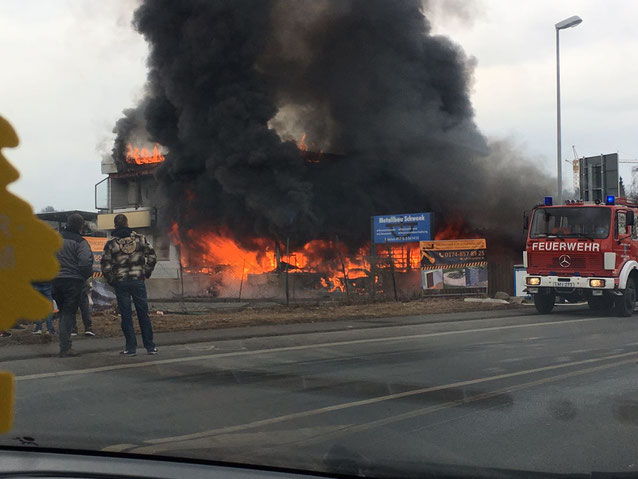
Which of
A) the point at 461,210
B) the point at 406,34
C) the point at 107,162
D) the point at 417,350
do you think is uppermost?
the point at 406,34

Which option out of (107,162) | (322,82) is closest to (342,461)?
(322,82)

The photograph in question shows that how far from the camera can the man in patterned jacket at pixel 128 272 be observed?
8.64 metres

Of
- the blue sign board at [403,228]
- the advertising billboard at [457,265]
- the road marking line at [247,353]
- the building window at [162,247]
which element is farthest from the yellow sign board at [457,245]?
the building window at [162,247]

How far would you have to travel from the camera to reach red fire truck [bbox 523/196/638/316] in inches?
618

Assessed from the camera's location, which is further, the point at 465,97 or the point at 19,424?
the point at 465,97

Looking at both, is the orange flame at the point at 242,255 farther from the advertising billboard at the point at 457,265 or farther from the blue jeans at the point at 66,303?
the blue jeans at the point at 66,303

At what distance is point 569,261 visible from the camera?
634 inches

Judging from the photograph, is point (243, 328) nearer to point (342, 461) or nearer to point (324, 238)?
point (342, 461)

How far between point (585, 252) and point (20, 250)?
15.7 metres

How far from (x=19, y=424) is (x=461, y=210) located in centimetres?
3294

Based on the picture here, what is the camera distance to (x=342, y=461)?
3.23 metres

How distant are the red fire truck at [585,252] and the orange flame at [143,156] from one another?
3176 cm

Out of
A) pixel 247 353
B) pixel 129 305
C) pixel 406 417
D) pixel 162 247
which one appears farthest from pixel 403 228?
pixel 162 247

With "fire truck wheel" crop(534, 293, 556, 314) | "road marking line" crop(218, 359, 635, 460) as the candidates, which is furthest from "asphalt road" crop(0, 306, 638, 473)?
"fire truck wheel" crop(534, 293, 556, 314)
